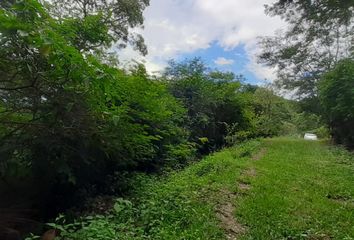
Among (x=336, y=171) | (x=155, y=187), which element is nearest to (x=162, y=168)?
(x=155, y=187)

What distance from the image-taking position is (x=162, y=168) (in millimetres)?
7441

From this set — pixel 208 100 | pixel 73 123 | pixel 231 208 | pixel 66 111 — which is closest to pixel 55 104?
pixel 66 111

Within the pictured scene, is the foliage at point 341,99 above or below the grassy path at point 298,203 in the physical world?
above

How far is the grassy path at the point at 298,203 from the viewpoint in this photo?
3916 millimetres

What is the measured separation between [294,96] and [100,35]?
2100cm

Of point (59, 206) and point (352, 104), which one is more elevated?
point (352, 104)

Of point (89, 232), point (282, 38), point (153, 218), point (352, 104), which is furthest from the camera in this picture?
point (282, 38)

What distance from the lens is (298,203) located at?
16.5ft

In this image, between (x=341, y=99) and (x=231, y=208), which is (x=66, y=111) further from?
(x=341, y=99)

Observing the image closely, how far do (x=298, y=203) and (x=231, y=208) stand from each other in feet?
3.69

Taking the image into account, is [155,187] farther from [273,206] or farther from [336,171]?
[336,171]

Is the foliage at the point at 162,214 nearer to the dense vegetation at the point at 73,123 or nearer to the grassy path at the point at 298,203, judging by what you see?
the dense vegetation at the point at 73,123

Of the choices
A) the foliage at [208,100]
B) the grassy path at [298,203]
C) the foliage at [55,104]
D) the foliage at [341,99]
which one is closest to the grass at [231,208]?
the grassy path at [298,203]

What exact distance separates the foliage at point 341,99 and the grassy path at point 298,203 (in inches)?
178
